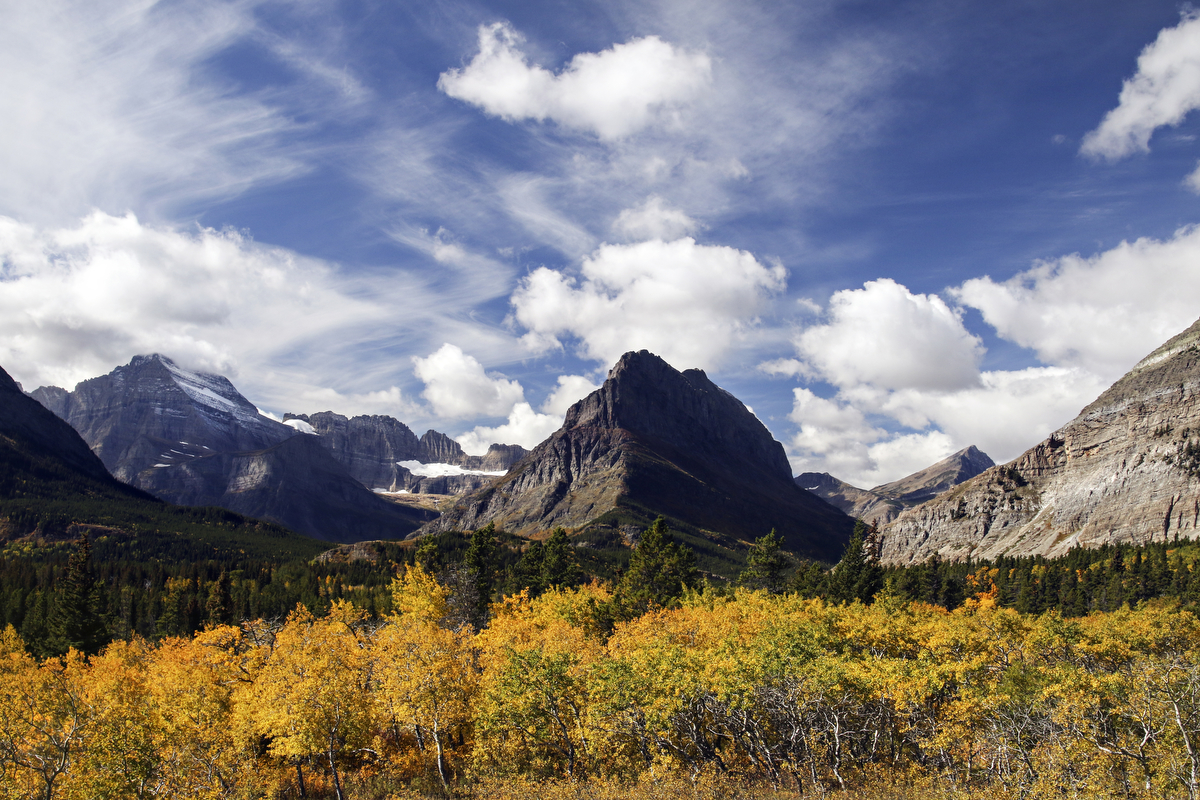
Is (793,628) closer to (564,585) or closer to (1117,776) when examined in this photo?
(1117,776)

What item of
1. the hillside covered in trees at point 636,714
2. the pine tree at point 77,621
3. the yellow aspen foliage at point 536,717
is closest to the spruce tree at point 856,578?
the hillside covered in trees at point 636,714

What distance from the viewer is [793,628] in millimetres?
53625

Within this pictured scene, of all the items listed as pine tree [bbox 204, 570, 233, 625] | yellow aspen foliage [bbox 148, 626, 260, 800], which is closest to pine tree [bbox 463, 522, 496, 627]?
yellow aspen foliage [bbox 148, 626, 260, 800]

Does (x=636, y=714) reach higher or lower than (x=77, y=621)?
higher

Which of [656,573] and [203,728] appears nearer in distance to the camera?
[203,728]

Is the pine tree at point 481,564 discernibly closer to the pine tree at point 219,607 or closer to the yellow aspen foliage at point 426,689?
the yellow aspen foliage at point 426,689

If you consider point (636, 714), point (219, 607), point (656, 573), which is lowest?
point (219, 607)

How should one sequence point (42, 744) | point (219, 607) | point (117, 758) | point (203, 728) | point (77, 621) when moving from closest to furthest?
point (42, 744) → point (117, 758) → point (203, 728) → point (77, 621) → point (219, 607)

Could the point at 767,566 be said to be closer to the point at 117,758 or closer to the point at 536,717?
the point at 536,717

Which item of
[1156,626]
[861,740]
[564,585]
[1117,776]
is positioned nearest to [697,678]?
[861,740]

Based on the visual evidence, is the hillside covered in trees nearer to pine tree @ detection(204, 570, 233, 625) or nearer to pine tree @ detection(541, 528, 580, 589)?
pine tree @ detection(541, 528, 580, 589)

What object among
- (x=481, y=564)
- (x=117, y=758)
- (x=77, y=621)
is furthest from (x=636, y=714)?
(x=77, y=621)

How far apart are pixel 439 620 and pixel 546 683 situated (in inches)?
1652

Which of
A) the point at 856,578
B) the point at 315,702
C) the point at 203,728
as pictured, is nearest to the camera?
the point at 315,702
